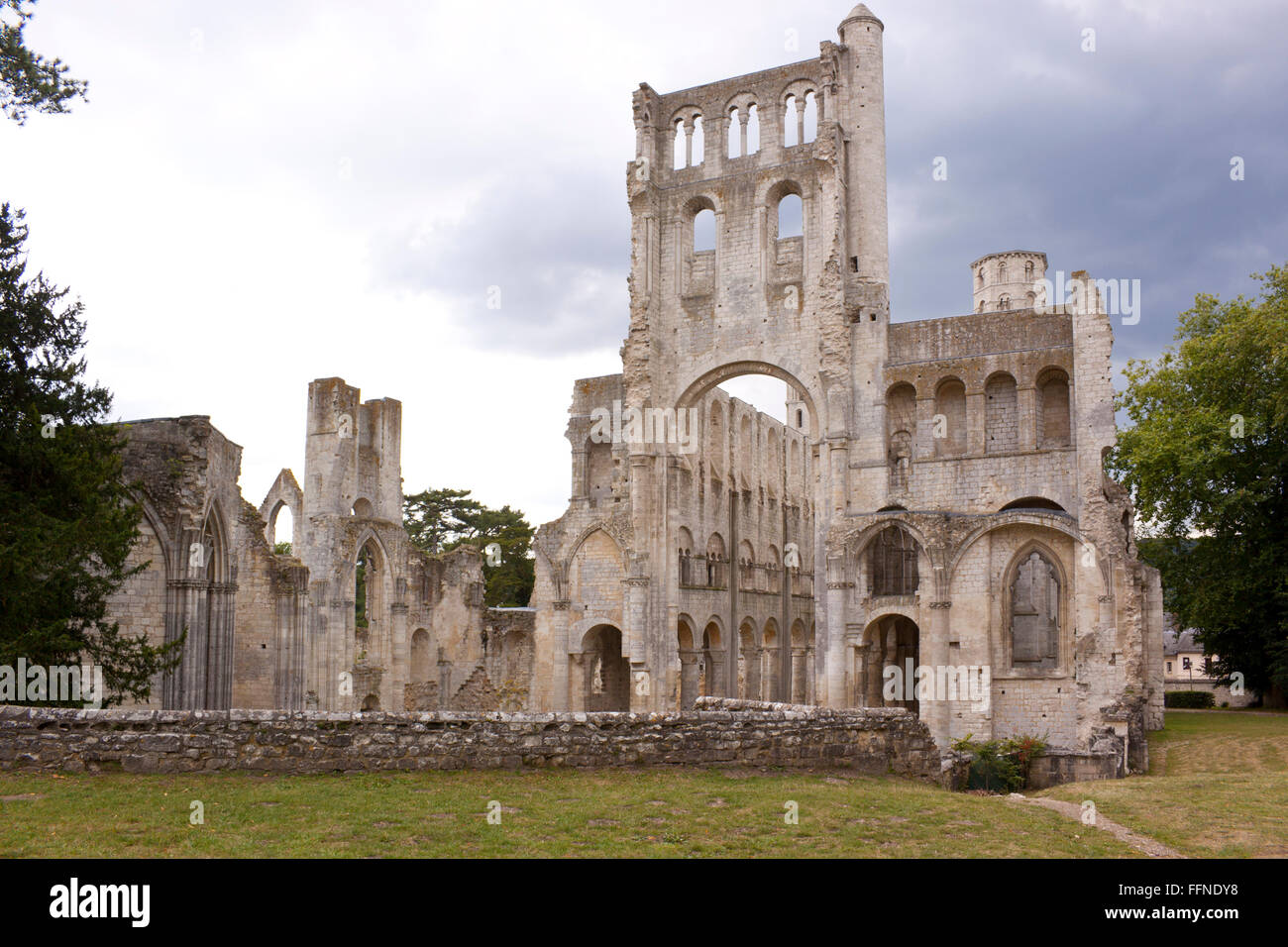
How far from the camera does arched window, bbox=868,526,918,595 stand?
3291 centimetres

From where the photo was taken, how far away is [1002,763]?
21844 mm

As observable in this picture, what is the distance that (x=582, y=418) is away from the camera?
131ft

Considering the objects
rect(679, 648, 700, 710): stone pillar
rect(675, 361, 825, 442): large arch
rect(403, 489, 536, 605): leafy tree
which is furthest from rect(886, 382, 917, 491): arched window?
rect(403, 489, 536, 605): leafy tree

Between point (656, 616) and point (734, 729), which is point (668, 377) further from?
point (734, 729)

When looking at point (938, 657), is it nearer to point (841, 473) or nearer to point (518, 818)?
point (841, 473)

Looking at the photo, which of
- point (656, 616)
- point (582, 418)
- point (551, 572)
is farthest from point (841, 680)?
point (582, 418)

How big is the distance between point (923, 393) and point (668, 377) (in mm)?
8539

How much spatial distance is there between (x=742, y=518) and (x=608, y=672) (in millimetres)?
8254

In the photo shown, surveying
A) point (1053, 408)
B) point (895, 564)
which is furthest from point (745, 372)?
point (1053, 408)

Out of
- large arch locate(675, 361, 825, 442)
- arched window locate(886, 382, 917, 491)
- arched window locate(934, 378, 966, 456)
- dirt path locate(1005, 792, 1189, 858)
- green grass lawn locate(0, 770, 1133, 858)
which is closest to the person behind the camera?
green grass lawn locate(0, 770, 1133, 858)

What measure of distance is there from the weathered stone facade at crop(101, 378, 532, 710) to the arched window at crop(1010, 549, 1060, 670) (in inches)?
679

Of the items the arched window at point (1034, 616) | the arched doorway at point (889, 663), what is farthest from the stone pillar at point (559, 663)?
the arched window at point (1034, 616)

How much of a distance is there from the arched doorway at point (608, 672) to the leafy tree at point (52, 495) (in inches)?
853

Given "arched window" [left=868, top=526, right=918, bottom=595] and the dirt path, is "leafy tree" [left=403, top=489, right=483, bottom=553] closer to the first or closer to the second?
"arched window" [left=868, top=526, right=918, bottom=595]
